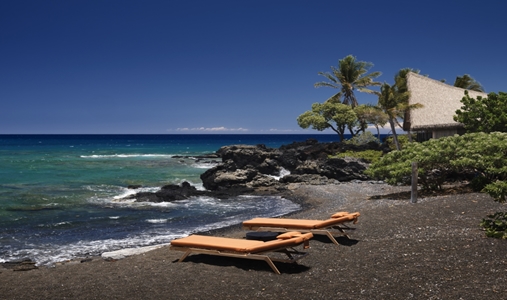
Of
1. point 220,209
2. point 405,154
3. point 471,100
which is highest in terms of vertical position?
point 471,100

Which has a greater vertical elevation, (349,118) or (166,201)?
(349,118)

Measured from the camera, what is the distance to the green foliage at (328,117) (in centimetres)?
4153

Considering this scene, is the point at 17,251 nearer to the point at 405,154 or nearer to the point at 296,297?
the point at 296,297

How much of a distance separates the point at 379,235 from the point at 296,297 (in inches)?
172

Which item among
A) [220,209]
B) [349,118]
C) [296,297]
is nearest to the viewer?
[296,297]

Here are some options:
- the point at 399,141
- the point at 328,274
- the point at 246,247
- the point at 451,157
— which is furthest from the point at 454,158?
the point at 399,141

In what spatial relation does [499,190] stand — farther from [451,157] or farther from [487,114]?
[487,114]

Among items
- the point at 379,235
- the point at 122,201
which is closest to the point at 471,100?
the point at 379,235

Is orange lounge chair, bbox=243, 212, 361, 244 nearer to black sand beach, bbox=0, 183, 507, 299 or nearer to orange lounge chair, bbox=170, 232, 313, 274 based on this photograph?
black sand beach, bbox=0, 183, 507, 299

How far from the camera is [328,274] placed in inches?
309

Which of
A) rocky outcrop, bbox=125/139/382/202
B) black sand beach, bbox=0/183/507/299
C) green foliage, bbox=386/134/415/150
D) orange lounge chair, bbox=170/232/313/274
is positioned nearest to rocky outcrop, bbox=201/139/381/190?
rocky outcrop, bbox=125/139/382/202

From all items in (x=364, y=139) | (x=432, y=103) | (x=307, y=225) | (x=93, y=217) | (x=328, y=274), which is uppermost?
(x=432, y=103)

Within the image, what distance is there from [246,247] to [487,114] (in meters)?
17.2

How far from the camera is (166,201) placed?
20.9 metres
